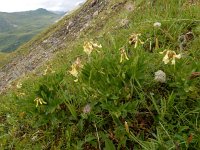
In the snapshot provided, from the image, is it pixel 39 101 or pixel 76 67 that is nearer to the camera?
pixel 76 67

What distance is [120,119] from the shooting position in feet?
13.5

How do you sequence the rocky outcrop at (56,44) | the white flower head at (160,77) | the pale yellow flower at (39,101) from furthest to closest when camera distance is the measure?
the rocky outcrop at (56,44) → the white flower head at (160,77) → the pale yellow flower at (39,101)

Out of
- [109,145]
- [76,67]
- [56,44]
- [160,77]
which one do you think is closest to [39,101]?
[76,67]

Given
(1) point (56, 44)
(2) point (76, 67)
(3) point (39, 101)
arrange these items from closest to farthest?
(2) point (76, 67) → (3) point (39, 101) → (1) point (56, 44)

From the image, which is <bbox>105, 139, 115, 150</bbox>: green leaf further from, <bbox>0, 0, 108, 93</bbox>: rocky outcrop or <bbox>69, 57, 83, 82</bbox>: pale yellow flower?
<bbox>0, 0, 108, 93</bbox>: rocky outcrop

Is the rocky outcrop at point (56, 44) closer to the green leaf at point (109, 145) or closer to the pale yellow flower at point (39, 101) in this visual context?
the pale yellow flower at point (39, 101)

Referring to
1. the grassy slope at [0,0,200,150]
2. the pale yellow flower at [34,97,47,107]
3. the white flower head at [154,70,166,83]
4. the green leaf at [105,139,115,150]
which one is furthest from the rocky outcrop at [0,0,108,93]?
the green leaf at [105,139,115,150]

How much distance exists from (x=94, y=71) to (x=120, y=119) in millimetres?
691

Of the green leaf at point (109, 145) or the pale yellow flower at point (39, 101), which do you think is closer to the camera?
the green leaf at point (109, 145)

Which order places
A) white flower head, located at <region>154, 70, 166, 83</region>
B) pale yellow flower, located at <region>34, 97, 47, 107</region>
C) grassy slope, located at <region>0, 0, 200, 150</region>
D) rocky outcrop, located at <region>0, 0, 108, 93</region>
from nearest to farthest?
grassy slope, located at <region>0, 0, 200, 150</region>
pale yellow flower, located at <region>34, 97, 47, 107</region>
white flower head, located at <region>154, 70, 166, 83</region>
rocky outcrop, located at <region>0, 0, 108, 93</region>

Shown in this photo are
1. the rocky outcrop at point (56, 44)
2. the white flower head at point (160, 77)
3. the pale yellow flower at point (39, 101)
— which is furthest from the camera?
the rocky outcrop at point (56, 44)

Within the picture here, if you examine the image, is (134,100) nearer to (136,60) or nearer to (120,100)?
(120,100)

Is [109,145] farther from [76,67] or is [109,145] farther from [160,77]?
[160,77]

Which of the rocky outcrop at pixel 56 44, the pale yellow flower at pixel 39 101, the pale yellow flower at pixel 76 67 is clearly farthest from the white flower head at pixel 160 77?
the rocky outcrop at pixel 56 44
